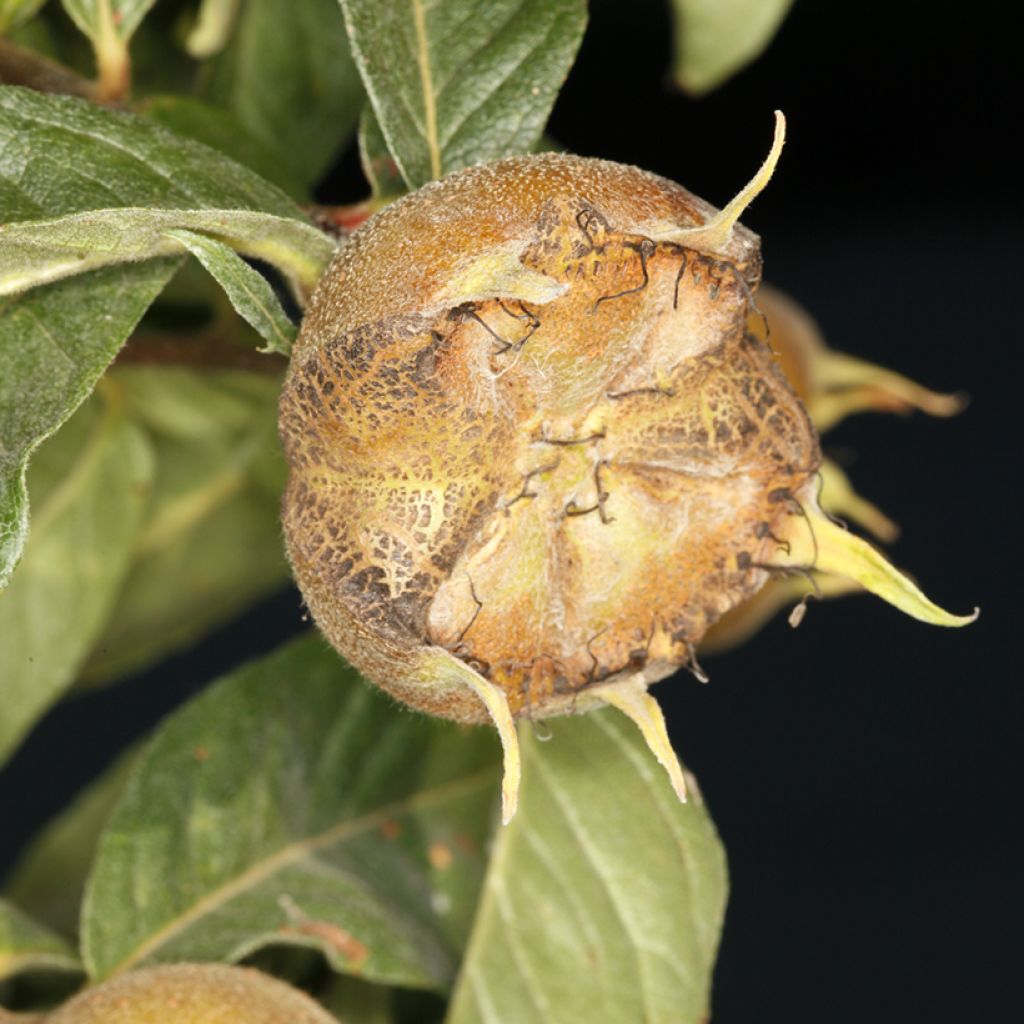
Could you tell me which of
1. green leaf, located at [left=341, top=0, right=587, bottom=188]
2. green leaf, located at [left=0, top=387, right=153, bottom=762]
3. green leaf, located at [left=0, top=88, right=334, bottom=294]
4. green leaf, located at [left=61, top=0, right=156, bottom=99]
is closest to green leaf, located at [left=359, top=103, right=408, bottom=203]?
green leaf, located at [left=341, top=0, right=587, bottom=188]

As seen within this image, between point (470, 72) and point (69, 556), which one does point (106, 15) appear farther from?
point (69, 556)

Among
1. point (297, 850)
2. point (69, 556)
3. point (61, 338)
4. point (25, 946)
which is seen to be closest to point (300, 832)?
point (297, 850)

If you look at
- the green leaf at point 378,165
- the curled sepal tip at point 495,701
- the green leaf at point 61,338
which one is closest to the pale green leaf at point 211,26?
the green leaf at point 378,165

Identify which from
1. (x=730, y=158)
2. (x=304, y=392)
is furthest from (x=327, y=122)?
(x=730, y=158)

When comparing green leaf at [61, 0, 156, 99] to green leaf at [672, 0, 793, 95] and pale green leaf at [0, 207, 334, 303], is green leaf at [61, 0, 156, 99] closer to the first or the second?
pale green leaf at [0, 207, 334, 303]

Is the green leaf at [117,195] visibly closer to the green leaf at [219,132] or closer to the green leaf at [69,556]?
the green leaf at [219,132]
